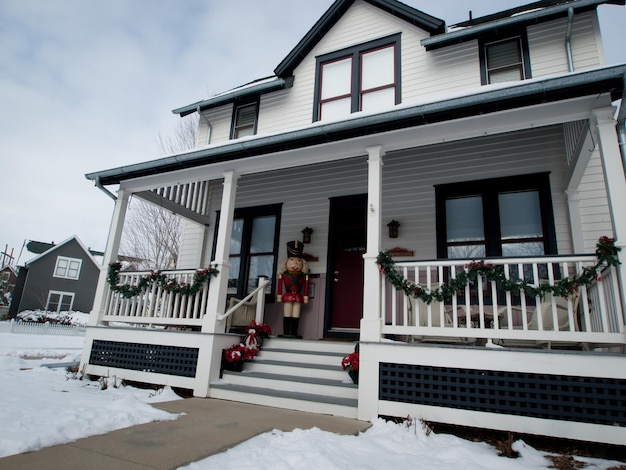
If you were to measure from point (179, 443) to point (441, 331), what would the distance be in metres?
2.52

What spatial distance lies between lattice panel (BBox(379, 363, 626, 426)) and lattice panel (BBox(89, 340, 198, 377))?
259 centimetres

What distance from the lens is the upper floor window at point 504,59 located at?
240 inches

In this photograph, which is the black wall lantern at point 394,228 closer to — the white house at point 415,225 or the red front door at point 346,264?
the white house at point 415,225

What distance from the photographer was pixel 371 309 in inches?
157

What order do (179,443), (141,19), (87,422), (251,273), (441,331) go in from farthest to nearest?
(141,19)
(251,273)
(441,331)
(87,422)
(179,443)

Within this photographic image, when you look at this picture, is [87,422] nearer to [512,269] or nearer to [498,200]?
[512,269]

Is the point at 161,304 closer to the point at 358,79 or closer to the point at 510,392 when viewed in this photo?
the point at 510,392

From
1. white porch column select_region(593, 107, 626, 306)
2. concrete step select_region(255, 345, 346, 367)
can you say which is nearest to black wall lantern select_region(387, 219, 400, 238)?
concrete step select_region(255, 345, 346, 367)

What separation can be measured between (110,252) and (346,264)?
12.7 ft

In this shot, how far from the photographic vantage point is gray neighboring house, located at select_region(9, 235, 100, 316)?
882 inches

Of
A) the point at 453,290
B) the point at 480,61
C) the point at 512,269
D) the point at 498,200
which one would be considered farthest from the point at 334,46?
the point at 453,290

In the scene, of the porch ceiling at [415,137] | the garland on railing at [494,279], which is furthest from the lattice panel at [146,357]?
the garland on railing at [494,279]

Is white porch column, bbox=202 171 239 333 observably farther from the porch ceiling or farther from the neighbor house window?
the neighbor house window

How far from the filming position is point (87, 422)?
2910mm
